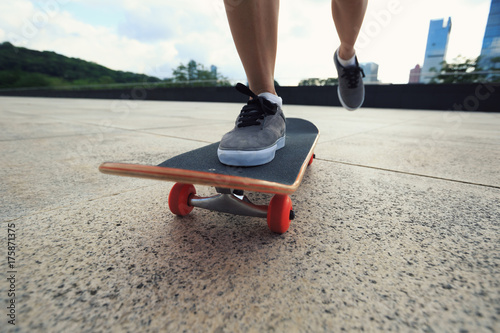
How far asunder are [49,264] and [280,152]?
788mm

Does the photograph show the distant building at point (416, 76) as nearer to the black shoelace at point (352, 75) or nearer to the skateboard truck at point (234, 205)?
the black shoelace at point (352, 75)

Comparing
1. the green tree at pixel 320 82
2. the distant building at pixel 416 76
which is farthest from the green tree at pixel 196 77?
the distant building at pixel 416 76

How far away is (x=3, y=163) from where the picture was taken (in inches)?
55.8

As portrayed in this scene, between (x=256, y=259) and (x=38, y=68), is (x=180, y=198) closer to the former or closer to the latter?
(x=256, y=259)

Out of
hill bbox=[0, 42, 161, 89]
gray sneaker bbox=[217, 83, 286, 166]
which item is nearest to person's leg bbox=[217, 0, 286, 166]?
gray sneaker bbox=[217, 83, 286, 166]

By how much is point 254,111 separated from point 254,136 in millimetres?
191

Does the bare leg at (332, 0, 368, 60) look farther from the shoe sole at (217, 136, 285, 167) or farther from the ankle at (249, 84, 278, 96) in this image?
the shoe sole at (217, 136, 285, 167)

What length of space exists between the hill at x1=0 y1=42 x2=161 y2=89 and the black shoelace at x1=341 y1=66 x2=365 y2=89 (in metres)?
25.0

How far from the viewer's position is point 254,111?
104cm

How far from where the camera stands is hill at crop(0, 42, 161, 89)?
23531 millimetres

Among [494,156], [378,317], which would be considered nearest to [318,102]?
[494,156]

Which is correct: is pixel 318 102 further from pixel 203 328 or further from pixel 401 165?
pixel 203 328

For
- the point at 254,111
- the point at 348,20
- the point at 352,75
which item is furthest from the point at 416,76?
the point at 254,111

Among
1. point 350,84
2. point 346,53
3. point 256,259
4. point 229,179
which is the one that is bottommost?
point 256,259
